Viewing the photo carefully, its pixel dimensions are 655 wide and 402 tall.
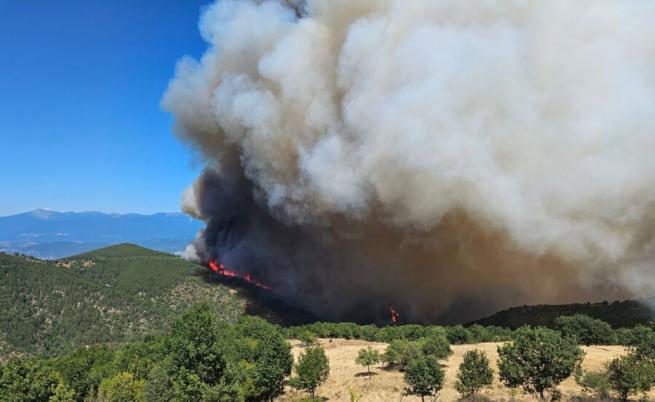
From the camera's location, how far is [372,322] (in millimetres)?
58719

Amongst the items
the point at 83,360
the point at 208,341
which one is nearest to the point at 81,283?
the point at 83,360

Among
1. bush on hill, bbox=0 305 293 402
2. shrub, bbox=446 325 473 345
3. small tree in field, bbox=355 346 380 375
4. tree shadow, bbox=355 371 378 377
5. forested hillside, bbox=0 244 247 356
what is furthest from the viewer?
forested hillside, bbox=0 244 247 356

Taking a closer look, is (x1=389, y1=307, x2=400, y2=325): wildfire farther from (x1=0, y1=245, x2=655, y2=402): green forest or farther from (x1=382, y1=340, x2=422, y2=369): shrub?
(x1=382, y1=340, x2=422, y2=369): shrub

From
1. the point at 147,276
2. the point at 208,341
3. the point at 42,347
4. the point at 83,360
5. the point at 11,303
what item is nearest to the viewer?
the point at 208,341

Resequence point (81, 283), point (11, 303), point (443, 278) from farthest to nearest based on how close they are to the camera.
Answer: point (81, 283), point (11, 303), point (443, 278)

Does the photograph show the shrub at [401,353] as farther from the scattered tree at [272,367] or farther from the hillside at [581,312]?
the hillside at [581,312]

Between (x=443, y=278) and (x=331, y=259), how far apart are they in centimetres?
1626

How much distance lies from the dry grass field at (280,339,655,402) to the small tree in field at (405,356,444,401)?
732 mm

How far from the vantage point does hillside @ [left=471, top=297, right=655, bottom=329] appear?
4017 cm

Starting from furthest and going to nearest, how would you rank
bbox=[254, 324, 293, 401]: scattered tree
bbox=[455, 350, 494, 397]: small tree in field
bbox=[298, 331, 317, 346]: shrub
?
bbox=[298, 331, 317, 346]: shrub, bbox=[254, 324, 293, 401]: scattered tree, bbox=[455, 350, 494, 397]: small tree in field

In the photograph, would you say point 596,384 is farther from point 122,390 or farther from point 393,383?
point 122,390

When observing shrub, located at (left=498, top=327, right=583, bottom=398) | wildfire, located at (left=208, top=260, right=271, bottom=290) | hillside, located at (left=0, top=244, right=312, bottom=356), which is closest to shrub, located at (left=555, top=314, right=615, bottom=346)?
shrub, located at (left=498, top=327, right=583, bottom=398)

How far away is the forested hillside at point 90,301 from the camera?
52094mm

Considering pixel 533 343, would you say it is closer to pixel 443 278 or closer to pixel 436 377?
pixel 436 377
